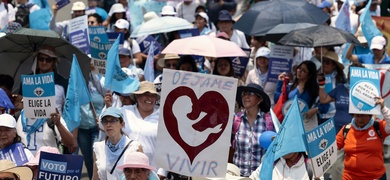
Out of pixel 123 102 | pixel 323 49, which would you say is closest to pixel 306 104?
pixel 323 49

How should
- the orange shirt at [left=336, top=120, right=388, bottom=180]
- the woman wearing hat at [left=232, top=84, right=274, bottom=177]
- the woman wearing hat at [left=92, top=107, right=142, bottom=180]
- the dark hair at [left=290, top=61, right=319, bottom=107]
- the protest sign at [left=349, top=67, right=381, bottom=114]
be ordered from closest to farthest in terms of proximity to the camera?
1. the woman wearing hat at [left=92, top=107, right=142, bottom=180]
2. the woman wearing hat at [left=232, top=84, right=274, bottom=177]
3. the protest sign at [left=349, top=67, right=381, bottom=114]
4. the orange shirt at [left=336, top=120, right=388, bottom=180]
5. the dark hair at [left=290, top=61, right=319, bottom=107]

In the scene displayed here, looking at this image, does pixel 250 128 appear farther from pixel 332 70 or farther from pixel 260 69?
pixel 260 69

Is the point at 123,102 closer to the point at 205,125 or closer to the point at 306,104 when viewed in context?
the point at 306,104

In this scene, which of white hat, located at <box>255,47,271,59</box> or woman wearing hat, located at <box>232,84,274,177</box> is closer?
woman wearing hat, located at <box>232,84,274,177</box>

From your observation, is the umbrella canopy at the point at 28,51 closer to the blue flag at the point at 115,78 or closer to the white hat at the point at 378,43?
the blue flag at the point at 115,78

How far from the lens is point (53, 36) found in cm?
1350

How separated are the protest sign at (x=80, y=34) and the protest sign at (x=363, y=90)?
12.5ft

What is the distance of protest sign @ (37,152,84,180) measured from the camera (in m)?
10.5

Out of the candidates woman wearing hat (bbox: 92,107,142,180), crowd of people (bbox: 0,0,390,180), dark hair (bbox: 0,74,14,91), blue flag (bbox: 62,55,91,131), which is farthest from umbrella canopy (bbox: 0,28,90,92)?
woman wearing hat (bbox: 92,107,142,180)

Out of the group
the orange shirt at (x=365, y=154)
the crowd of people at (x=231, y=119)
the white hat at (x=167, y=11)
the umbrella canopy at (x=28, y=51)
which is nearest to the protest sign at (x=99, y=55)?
the crowd of people at (x=231, y=119)

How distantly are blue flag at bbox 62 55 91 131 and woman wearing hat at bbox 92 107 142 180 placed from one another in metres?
1.31

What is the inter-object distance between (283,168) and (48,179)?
218cm

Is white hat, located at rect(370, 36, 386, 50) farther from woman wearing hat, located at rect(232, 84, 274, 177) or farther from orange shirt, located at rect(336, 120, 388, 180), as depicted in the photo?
woman wearing hat, located at rect(232, 84, 274, 177)

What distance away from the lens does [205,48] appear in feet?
49.5
